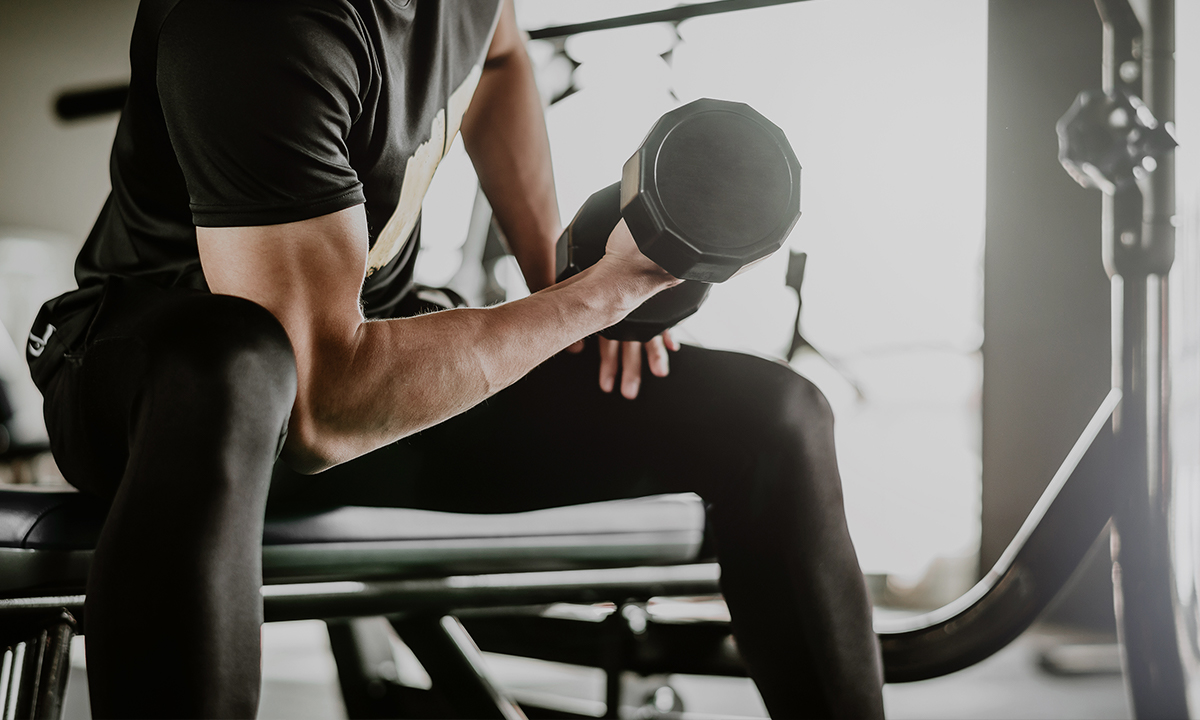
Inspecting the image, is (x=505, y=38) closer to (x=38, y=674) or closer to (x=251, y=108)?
(x=251, y=108)

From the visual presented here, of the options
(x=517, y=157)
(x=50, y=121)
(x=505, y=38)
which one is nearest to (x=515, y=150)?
(x=517, y=157)

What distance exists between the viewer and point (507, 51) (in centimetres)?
90

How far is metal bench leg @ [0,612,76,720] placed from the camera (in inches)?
19.9

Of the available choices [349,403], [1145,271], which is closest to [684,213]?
[349,403]

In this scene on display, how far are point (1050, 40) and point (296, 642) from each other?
2.50 m

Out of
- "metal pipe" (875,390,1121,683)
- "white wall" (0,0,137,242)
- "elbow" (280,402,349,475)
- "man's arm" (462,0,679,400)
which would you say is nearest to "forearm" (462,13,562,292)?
"man's arm" (462,0,679,400)

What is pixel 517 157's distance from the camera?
903mm

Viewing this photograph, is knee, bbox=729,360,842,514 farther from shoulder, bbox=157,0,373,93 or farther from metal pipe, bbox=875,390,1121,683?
shoulder, bbox=157,0,373,93

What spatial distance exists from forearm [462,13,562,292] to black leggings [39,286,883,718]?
0.21 meters

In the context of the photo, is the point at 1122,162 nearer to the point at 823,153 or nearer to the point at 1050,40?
the point at 823,153

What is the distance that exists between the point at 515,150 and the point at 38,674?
0.65 meters

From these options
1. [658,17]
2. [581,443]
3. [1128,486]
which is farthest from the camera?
[658,17]

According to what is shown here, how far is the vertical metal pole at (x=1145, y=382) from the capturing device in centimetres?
79

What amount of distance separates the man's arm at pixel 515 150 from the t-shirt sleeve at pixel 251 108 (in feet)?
1.28
